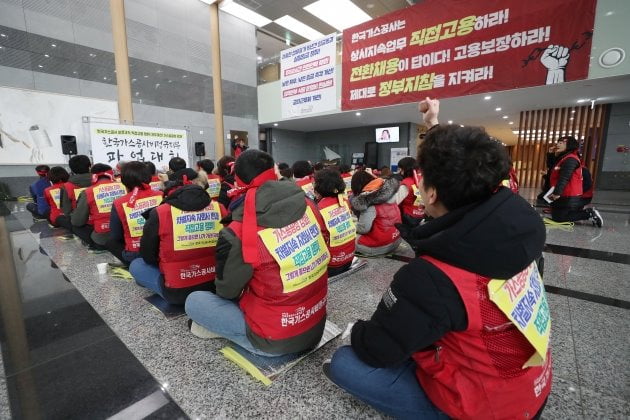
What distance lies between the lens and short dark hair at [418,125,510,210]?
0.76 m

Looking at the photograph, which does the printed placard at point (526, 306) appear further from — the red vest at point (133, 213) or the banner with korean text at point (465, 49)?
the banner with korean text at point (465, 49)

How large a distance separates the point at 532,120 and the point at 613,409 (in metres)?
9.35

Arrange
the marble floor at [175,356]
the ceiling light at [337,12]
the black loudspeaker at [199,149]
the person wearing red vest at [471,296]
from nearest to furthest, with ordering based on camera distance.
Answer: the person wearing red vest at [471,296]
the marble floor at [175,356]
the ceiling light at [337,12]
the black loudspeaker at [199,149]

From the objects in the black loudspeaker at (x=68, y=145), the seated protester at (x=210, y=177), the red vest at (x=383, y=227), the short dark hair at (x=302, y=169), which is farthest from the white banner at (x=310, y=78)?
the black loudspeaker at (x=68, y=145)

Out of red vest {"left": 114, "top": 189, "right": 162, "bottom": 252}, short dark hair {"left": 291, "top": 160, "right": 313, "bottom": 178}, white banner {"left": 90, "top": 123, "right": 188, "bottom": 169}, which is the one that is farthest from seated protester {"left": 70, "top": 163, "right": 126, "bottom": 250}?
white banner {"left": 90, "top": 123, "right": 188, "bottom": 169}

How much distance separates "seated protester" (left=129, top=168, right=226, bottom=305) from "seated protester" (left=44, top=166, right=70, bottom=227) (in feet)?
10.2

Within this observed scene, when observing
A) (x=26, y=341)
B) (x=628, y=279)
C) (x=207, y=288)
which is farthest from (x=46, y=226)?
(x=628, y=279)

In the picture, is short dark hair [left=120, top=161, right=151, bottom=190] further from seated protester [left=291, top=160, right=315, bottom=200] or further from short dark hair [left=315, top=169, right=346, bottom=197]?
seated protester [left=291, top=160, right=315, bottom=200]

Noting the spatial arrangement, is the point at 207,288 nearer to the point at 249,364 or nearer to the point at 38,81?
the point at 249,364

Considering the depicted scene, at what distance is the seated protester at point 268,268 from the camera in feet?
3.94

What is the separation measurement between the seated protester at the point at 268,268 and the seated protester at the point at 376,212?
1445mm

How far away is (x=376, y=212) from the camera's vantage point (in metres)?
2.81

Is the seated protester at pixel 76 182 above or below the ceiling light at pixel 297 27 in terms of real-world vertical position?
below

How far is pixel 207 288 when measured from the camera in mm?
1932
